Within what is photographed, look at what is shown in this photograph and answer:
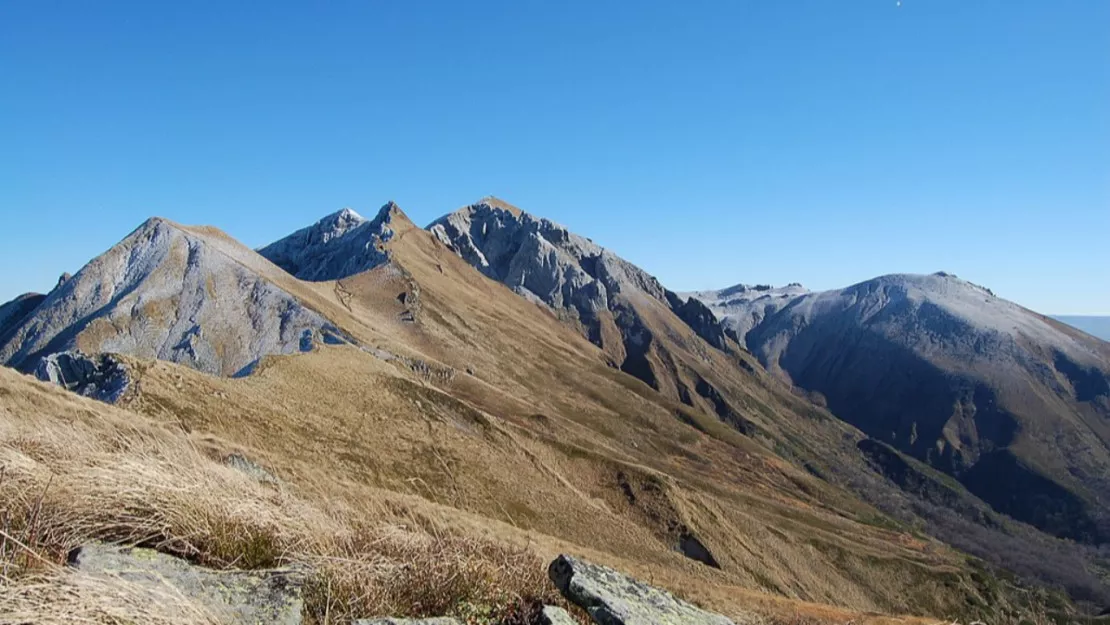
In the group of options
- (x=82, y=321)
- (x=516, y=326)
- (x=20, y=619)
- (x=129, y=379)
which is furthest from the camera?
(x=516, y=326)

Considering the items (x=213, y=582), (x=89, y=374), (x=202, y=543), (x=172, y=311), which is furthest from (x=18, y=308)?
(x=213, y=582)

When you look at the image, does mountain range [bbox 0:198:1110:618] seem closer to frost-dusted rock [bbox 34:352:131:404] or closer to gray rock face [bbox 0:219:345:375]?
frost-dusted rock [bbox 34:352:131:404]

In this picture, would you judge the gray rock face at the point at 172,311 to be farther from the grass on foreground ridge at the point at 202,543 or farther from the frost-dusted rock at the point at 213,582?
the frost-dusted rock at the point at 213,582

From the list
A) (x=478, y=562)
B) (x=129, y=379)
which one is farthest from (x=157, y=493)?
(x=129, y=379)

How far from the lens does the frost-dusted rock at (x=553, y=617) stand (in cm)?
569

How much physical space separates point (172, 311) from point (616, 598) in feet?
317

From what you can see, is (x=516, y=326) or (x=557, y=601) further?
(x=516, y=326)

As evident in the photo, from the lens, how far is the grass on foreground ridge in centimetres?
418

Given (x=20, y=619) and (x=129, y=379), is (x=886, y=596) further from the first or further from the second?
(x=20, y=619)

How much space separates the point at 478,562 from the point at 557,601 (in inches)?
37.8

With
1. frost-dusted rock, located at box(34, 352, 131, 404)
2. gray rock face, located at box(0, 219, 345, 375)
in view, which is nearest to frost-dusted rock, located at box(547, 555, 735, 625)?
frost-dusted rock, located at box(34, 352, 131, 404)

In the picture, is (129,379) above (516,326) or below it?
below

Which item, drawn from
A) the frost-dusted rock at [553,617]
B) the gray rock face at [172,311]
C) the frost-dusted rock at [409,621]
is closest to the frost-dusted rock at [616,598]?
the frost-dusted rock at [553,617]

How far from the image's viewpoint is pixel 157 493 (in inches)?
229
